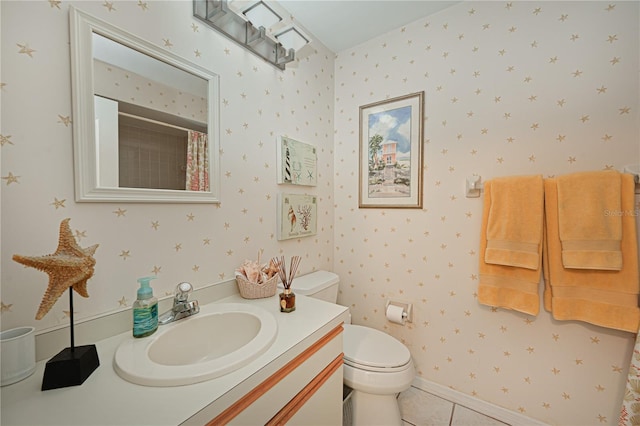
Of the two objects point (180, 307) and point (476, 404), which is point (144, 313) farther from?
point (476, 404)

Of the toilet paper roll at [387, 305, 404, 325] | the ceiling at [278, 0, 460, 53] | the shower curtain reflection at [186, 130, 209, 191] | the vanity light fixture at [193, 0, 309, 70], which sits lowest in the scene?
the toilet paper roll at [387, 305, 404, 325]

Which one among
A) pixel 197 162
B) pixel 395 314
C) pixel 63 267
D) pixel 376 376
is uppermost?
pixel 197 162

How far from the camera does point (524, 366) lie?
1345 millimetres

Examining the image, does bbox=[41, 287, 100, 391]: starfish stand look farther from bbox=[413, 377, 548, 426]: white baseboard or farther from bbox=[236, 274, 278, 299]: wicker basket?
bbox=[413, 377, 548, 426]: white baseboard

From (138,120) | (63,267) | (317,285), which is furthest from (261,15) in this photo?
(317,285)

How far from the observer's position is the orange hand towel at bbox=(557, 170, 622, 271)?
1086 mm

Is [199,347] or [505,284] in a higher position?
[505,284]

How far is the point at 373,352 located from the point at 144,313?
3.48ft

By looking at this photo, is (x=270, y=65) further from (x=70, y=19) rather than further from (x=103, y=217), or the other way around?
(x=103, y=217)

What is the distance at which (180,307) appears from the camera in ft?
3.15

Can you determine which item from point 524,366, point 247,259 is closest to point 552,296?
point 524,366

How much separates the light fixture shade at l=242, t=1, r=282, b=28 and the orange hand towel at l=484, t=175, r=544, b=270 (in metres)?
1.38

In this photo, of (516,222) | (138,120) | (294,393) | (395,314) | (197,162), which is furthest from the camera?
(395,314)

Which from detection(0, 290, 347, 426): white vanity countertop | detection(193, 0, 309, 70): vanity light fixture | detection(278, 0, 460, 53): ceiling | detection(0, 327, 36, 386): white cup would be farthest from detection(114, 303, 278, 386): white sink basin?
detection(278, 0, 460, 53): ceiling
